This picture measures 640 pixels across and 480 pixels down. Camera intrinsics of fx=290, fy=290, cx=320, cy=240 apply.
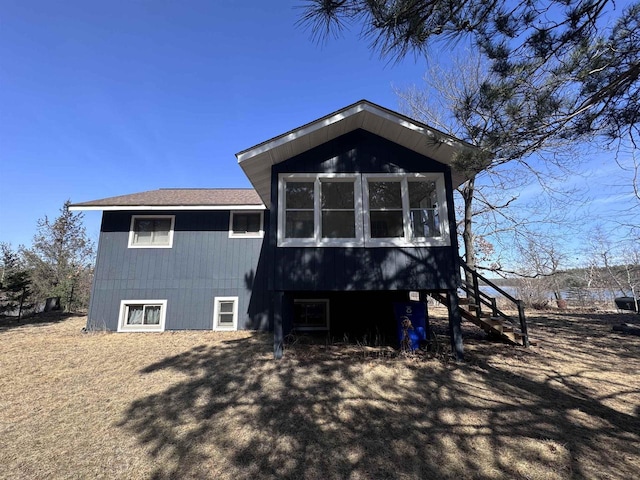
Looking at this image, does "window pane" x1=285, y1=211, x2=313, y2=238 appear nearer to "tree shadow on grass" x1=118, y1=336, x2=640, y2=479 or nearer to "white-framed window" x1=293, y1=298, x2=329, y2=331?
"tree shadow on grass" x1=118, y1=336, x2=640, y2=479

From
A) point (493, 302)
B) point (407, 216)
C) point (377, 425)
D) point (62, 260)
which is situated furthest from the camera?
point (62, 260)

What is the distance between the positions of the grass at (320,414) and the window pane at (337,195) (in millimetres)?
3223

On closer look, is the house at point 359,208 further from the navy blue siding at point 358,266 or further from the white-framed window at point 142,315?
the white-framed window at point 142,315

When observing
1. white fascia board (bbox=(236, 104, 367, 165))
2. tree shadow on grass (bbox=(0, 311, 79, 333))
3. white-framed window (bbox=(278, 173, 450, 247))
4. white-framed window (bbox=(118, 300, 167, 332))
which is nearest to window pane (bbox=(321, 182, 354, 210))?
white-framed window (bbox=(278, 173, 450, 247))

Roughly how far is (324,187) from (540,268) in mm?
17283

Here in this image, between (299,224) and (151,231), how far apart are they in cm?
599

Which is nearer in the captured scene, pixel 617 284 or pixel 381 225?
pixel 381 225

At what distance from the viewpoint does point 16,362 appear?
5832 millimetres

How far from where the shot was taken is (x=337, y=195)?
6.59 meters

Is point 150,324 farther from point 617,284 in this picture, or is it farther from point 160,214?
point 617,284

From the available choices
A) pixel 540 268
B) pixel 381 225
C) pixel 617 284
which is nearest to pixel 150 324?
pixel 381 225

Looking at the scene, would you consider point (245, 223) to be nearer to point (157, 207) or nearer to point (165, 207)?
point (165, 207)

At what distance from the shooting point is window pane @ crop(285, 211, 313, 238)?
20.7 feet

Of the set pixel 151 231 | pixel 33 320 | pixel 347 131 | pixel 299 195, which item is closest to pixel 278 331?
pixel 299 195
